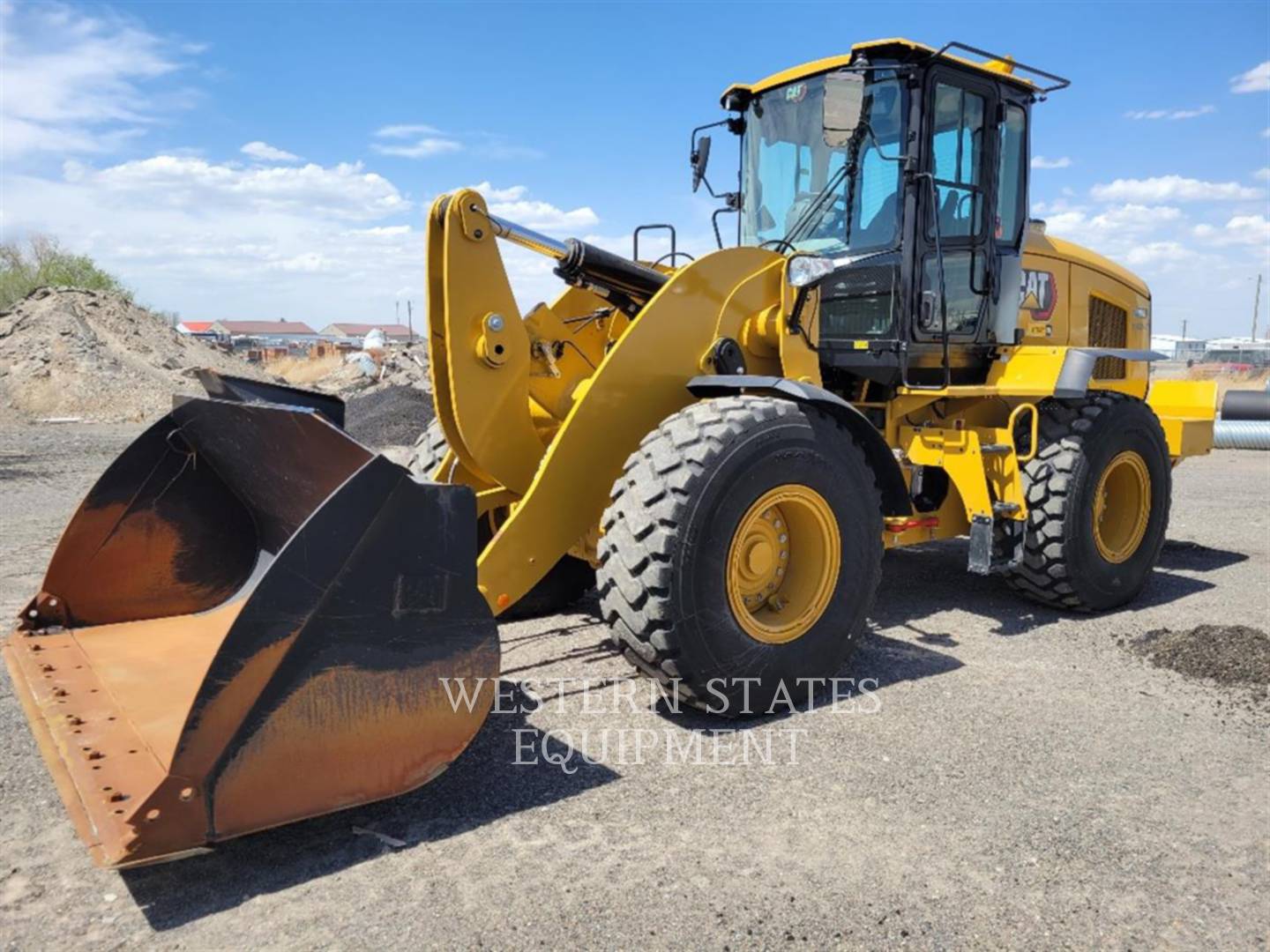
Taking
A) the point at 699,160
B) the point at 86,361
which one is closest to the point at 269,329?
the point at 86,361

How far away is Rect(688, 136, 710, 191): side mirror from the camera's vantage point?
19.1 feet

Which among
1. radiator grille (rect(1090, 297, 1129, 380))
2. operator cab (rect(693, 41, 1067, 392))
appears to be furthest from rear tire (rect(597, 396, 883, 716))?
radiator grille (rect(1090, 297, 1129, 380))

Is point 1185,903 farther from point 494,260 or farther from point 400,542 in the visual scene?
point 494,260

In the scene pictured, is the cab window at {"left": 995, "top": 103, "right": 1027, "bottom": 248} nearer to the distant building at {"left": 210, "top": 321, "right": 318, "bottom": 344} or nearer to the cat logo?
the cat logo

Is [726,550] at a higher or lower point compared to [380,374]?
lower

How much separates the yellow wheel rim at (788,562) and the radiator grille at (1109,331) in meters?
3.24

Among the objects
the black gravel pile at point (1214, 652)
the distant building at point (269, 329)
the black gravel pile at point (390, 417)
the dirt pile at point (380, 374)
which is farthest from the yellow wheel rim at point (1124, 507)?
the distant building at point (269, 329)

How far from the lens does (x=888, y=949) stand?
2439 mm

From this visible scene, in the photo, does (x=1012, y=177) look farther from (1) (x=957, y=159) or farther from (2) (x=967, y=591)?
(2) (x=967, y=591)

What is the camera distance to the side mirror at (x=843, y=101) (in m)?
4.38

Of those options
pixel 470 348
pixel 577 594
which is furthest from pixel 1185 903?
pixel 577 594

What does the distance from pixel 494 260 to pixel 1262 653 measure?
161 inches

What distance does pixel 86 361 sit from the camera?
21406mm

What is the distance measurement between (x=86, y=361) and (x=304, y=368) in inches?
576
